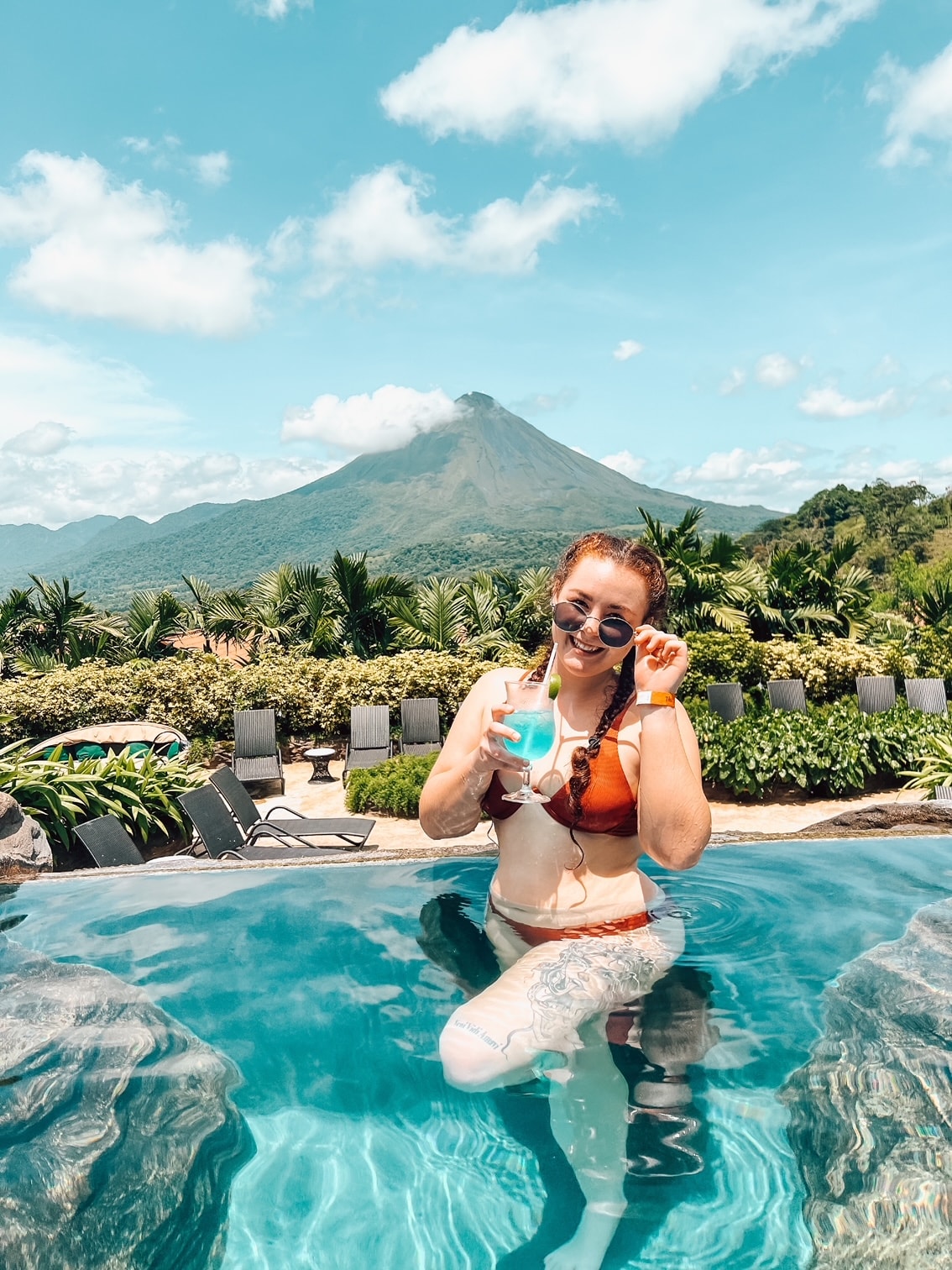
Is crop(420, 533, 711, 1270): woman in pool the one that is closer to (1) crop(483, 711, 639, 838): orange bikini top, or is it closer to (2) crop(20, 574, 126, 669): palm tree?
(1) crop(483, 711, 639, 838): orange bikini top

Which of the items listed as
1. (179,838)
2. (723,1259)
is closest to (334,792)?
(179,838)

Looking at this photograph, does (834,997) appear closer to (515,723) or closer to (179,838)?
(515,723)

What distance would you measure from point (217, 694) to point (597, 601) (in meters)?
9.15

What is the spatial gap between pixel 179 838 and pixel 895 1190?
536cm

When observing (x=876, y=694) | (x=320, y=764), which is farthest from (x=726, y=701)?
(x=320, y=764)

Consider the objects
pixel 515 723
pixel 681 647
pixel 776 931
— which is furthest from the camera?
pixel 776 931

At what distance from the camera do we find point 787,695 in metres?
10.1

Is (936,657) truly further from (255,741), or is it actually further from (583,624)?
(583,624)

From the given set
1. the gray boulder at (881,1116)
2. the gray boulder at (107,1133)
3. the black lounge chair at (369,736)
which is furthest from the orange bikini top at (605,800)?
the black lounge chair at (369,736)

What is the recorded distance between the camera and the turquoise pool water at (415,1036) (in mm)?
2076

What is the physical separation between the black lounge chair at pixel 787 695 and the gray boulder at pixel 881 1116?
23.3 ft

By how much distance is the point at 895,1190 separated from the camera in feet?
6.73

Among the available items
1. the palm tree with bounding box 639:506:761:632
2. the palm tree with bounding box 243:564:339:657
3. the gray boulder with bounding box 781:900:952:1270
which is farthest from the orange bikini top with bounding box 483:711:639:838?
the palm tree with bounding box 243:564:339:657

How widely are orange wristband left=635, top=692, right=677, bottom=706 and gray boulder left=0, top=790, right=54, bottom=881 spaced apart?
3.43 m
